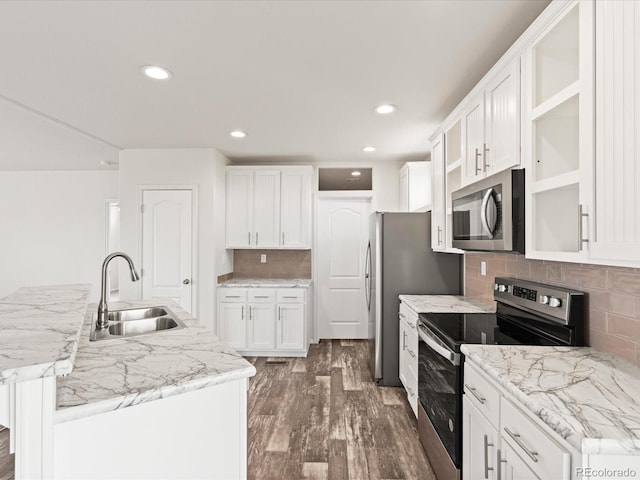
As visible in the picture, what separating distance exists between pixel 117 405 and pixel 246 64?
1.97 meters

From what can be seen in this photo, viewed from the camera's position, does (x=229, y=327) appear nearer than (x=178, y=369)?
No

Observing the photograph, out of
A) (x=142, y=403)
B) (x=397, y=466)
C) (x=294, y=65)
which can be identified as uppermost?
(x=294, y=65)

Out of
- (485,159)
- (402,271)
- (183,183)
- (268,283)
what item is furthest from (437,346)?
(183,183)

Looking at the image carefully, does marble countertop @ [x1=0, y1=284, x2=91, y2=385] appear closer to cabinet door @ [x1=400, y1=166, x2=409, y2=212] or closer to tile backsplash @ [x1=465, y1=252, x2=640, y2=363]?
tile backsplash @ [x1=465, y1=252, x2=640, y2=363]

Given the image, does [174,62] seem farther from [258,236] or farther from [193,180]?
[258,236]

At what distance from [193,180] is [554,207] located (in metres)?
3.63

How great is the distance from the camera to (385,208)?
4.89 meters

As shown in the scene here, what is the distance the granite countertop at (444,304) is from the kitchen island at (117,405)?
1.73 metres

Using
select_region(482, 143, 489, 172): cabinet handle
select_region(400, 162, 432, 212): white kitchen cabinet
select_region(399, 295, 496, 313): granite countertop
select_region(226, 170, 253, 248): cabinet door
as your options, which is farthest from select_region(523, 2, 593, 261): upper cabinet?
select_region(226, 170, 253, 248): cabinet door

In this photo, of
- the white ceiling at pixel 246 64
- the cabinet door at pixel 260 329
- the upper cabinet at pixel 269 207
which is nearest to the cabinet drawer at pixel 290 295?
the cabinet door at pixel 260 329

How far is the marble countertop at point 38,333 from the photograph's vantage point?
0.86m

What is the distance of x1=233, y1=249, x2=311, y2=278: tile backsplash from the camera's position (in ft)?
16.3

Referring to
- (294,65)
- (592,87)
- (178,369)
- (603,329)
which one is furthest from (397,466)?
(294,65)

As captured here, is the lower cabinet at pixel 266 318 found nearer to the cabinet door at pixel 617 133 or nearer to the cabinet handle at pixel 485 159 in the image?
the cabinet handle at pixel 485 159
